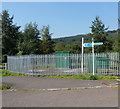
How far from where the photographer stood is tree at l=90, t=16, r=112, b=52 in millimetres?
30531

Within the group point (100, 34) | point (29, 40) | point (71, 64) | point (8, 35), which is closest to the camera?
point (71, 64)

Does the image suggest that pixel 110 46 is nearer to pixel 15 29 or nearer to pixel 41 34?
pixel 41 34

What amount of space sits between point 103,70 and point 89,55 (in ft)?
5.00

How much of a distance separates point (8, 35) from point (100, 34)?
66.9 ft

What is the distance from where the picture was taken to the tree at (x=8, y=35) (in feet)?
124

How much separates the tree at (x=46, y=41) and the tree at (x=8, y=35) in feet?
18.8

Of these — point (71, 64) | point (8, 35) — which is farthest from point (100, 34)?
point (8, 35)

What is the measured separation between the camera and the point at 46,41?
4128 centimetres

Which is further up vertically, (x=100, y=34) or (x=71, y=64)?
(x=100, y=34)

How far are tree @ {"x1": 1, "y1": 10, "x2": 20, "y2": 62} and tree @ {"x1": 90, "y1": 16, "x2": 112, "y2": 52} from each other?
16.3m

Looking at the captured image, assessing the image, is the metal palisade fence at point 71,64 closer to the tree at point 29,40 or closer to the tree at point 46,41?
the tree at point 29,40

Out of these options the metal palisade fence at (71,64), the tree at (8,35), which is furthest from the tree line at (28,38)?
the metal palisade fence at (71,64)

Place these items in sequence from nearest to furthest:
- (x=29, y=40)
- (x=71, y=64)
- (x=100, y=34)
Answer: (x=71, y=64), (x=100, y=34), (x=29, y=40)

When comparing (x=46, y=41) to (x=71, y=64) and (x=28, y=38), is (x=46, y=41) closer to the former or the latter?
(x=28, y=38)
